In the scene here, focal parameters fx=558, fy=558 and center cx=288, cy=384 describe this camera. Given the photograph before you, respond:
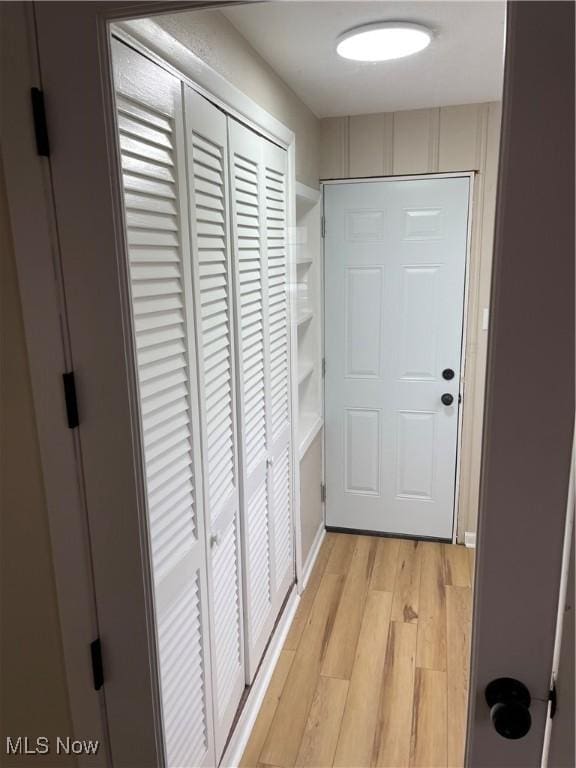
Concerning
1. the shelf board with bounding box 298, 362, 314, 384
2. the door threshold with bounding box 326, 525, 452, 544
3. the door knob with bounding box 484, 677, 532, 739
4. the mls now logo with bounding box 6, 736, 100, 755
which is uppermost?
the shelf board with bounding box 298, 362, 314, 384

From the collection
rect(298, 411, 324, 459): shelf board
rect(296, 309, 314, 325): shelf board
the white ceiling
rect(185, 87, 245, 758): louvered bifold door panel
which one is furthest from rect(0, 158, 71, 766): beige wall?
rect(296, 309, 314, 325): shelf board

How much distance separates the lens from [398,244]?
2.91 m

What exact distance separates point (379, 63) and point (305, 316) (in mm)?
1147

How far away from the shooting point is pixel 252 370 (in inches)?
75.4

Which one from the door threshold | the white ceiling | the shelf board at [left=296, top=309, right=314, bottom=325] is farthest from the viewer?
the door threshold

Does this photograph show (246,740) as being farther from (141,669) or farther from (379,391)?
(379,391)

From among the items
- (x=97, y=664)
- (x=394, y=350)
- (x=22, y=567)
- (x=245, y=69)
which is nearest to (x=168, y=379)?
(x=22, y=567)

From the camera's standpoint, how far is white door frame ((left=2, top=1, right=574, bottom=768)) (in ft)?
2.41

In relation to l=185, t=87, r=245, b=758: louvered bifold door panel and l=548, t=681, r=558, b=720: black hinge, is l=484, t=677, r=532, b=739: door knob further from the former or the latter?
l=185, t=87, r=245, b=758: louvered bifold door panel

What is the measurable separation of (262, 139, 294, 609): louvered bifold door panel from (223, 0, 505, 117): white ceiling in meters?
0.33

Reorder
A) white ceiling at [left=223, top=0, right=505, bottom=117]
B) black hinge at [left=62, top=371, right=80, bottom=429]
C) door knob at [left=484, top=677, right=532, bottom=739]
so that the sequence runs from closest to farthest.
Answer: door knob at [left=484, top=677, right=532, bottom=739]
black hinge at [left=62, top=371, right=80, bottom=429]
white ceiling at [left=223, top=0, right=505, bottom=117]

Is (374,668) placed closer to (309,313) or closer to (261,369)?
(261,369)

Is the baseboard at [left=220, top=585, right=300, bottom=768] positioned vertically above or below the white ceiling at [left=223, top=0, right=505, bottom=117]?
below

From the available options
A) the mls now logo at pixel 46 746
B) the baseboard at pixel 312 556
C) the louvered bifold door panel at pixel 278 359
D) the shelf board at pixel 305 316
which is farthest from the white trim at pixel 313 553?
the mls now logo at pixel 46 746
